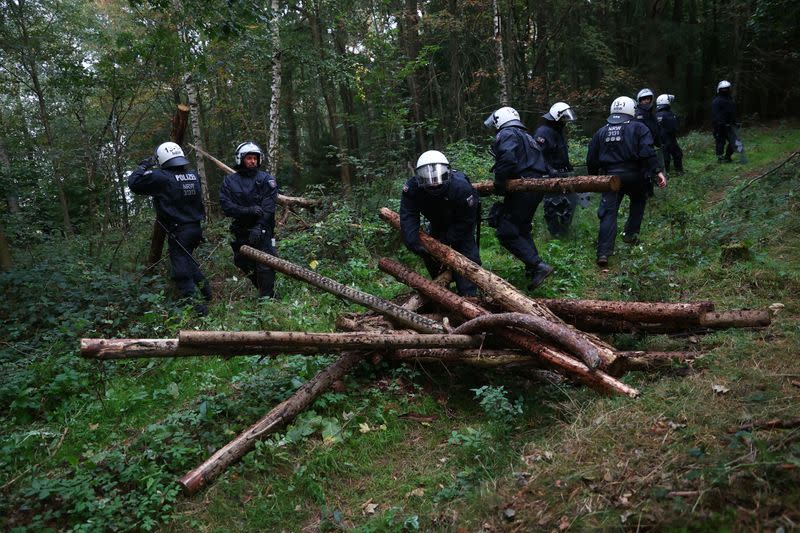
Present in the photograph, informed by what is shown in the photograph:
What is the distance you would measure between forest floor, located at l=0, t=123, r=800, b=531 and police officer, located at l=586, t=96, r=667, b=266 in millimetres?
682

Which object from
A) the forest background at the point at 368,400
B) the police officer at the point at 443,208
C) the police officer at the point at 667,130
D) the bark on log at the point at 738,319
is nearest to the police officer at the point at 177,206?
the forest background at the point at 368,400

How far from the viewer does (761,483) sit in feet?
7.11

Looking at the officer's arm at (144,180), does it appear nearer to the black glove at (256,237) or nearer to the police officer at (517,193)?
the black glove at (256,237)

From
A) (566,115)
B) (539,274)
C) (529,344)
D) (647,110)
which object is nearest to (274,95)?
(566,115)

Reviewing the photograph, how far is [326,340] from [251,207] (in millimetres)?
3762

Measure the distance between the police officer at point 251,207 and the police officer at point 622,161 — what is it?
4869 millimetres

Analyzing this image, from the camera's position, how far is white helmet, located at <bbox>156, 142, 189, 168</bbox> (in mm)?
7277

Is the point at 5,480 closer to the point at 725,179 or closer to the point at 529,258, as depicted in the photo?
the point at 529,258

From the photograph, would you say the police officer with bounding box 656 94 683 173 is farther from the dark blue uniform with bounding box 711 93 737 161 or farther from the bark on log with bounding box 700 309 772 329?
the bark on log with bounding box 700 309 772 329

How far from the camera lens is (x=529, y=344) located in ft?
13.5

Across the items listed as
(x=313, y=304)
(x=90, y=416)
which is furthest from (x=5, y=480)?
(x=313, y=304)

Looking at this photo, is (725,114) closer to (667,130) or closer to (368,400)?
(667,130)

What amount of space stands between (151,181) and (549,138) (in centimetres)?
620

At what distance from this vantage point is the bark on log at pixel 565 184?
609 cm
